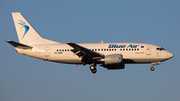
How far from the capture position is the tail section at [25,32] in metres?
54.4

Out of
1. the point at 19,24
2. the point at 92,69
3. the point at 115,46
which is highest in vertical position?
the point at 19,24

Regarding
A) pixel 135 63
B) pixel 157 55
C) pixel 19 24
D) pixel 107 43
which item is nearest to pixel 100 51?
pixel 107 43

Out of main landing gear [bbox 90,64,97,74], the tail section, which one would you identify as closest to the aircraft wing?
main landing gear [bbox 90,64,97,74]

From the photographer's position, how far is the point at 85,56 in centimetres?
4997

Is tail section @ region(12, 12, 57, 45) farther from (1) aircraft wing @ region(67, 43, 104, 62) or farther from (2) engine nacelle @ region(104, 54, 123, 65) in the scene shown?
(2) engine nacelle @ region(104, 54, 123, 65)

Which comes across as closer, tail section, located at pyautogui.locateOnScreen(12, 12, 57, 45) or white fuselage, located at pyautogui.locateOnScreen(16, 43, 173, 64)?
white fuselage, located at pyautogui.locateOnScreen(16, 43, 173, 64)

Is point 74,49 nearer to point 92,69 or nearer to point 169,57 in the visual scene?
point 92,69

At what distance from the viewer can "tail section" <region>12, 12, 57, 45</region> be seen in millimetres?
54438

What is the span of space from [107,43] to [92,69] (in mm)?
5235

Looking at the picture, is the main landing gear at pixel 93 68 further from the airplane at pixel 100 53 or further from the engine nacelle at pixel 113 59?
the engine nacelle at pixel 113 59

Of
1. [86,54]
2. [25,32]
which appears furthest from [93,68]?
[25,32]

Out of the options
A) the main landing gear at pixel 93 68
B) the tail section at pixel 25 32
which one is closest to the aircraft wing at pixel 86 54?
the main landing gear at pixel 93 68

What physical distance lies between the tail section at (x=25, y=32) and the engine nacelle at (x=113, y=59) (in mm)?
11430

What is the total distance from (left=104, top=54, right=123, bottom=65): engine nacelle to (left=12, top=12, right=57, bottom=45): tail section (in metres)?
11.4
